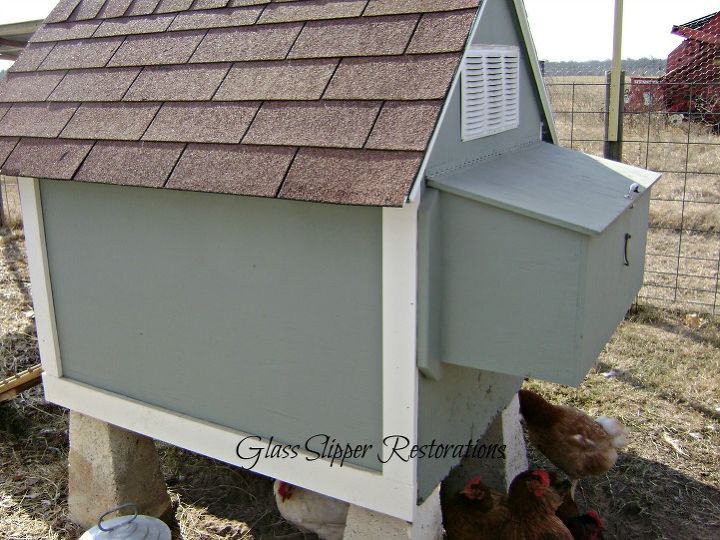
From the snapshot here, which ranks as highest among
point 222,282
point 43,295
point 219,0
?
point 219,0

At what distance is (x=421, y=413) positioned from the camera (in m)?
2.49

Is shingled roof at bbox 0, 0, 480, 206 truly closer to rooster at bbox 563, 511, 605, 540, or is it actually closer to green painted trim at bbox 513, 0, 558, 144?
green painted trim at bbox 513, 0, 558, 144

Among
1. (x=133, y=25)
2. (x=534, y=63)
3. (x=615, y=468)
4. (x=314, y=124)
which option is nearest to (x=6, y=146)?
(x=133, y=25)

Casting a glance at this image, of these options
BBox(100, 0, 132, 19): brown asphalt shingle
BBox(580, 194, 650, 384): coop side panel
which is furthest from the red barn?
BBox(100, 0, 132, 19): brown asphalt shingle

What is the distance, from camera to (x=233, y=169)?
2.38 meters

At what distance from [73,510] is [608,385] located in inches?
133

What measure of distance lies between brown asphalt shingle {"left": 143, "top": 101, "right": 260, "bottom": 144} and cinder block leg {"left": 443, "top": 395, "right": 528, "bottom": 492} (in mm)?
1919

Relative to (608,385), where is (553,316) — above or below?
above

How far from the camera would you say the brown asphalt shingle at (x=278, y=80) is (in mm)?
2422

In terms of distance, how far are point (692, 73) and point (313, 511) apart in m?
7.30

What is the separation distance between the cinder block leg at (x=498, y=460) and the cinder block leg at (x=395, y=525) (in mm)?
843

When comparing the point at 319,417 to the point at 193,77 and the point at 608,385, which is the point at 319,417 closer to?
the point at 193,77

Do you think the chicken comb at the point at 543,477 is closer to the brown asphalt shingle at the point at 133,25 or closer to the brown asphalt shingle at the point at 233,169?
the brown asphalt shingle at the point at 233,169

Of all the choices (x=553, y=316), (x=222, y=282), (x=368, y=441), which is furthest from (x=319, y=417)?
(x=553, y=316)
